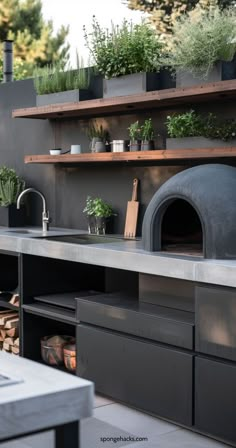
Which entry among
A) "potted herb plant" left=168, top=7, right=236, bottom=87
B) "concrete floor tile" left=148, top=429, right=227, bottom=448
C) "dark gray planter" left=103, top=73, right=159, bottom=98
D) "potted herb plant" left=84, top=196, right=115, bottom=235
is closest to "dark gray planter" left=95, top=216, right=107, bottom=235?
"potted herb plant" left=84, top=196, right=115, bottom=235

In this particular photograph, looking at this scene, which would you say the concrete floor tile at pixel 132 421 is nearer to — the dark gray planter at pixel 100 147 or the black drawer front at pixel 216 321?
the black drawer front at pixel 216 321

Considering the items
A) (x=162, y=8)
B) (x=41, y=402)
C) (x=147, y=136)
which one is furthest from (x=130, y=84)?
(x=162, y=8)

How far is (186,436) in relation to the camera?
363cm

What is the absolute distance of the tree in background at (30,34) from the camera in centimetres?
1573

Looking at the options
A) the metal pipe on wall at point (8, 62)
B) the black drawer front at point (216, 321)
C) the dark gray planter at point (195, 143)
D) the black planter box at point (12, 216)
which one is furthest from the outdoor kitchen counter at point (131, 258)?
the metal pipe on wall at point (8, 62)

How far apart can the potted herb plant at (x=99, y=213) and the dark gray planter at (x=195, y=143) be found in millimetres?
867

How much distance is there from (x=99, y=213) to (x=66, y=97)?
812 mm

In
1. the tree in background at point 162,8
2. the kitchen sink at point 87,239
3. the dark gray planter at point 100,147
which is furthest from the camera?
the tree in background at point 162,8

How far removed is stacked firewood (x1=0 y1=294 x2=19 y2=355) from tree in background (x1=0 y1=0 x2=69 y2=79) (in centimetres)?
1071

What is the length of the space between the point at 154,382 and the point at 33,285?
1336mm

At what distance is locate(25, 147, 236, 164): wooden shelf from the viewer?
399 centimetres

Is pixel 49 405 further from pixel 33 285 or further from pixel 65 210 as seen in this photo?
pixel 65 210

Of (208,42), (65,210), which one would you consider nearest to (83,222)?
(65,210)

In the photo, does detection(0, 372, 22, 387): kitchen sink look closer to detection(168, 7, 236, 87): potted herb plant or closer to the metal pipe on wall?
detection(168, 7, 236, 87): potted herb plant
